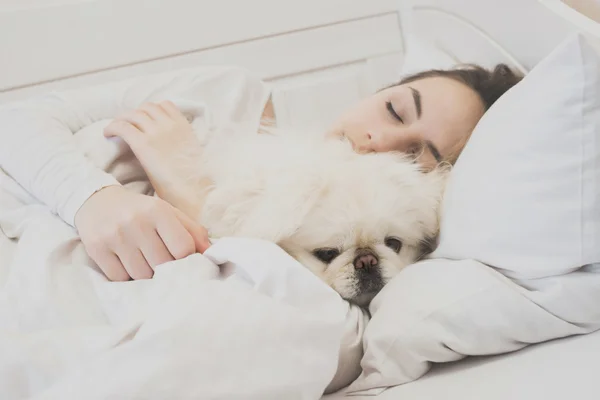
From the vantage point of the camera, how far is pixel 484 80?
1.21 metres

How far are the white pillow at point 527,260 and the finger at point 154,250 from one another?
0.31m

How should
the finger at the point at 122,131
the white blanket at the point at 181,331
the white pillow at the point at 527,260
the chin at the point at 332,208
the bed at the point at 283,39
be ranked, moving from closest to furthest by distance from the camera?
the white blanket at the point at 181,331, the white pillow at the point at 527,260, the chin at the point at 332,208, the finger at the point at 122,131, the bed at the point at 283,39

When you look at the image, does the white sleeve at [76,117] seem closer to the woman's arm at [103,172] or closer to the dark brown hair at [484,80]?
the woman's arm at [103,172]

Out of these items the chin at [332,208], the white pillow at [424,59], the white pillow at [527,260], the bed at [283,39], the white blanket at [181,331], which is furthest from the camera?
the white pillow at [424,59]

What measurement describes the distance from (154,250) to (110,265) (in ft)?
0.23

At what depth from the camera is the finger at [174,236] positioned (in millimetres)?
839

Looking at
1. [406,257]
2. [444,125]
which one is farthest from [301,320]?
[444,125]

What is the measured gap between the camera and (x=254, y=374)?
62 centimetres

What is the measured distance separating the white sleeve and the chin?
212 mm

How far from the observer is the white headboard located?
160cm

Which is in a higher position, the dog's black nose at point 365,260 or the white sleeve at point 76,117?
the white sleeve at point 76,117

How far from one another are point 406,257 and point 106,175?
539mm

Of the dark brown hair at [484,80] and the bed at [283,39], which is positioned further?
the bed at [283,39]

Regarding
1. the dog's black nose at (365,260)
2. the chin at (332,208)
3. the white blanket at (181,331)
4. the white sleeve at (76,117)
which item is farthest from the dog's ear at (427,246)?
the white sleeve at (76,117)
